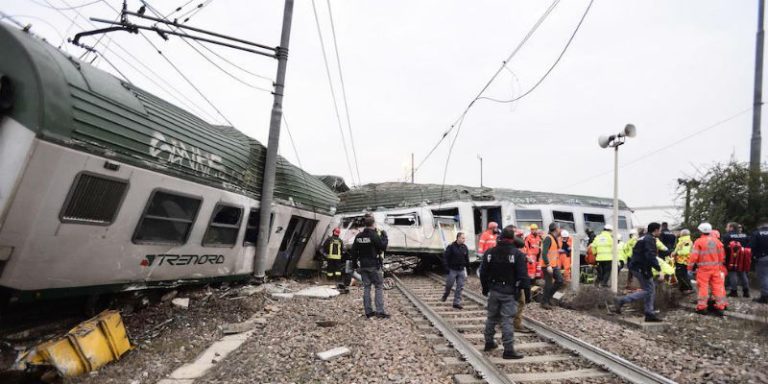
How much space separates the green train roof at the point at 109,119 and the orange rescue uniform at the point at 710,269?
27.8 ft

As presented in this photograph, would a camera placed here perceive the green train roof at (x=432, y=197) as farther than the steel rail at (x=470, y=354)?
Yes

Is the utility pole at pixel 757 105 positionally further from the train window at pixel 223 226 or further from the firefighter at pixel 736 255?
the train window at pixel 223 226

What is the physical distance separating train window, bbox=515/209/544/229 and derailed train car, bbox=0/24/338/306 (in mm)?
10783

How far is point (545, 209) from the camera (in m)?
16.0

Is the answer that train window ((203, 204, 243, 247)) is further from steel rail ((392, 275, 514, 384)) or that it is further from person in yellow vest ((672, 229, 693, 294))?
person in yellow vest ((672, 229, 693, 294))

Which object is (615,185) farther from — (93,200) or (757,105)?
(93,200)

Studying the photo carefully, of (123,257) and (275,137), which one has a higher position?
(275,137)

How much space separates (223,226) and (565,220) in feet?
42.7

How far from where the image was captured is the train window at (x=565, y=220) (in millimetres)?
16125

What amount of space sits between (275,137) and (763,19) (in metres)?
14.5

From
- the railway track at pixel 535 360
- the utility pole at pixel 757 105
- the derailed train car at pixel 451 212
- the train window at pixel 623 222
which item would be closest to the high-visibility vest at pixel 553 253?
the railway track at pixel 535 360

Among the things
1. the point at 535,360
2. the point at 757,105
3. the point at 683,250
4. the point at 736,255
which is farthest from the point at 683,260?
the point at 535,360

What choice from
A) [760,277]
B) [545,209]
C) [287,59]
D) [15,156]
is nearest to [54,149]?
[15,156]

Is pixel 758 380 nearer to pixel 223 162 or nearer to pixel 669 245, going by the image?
pixel 669 245
